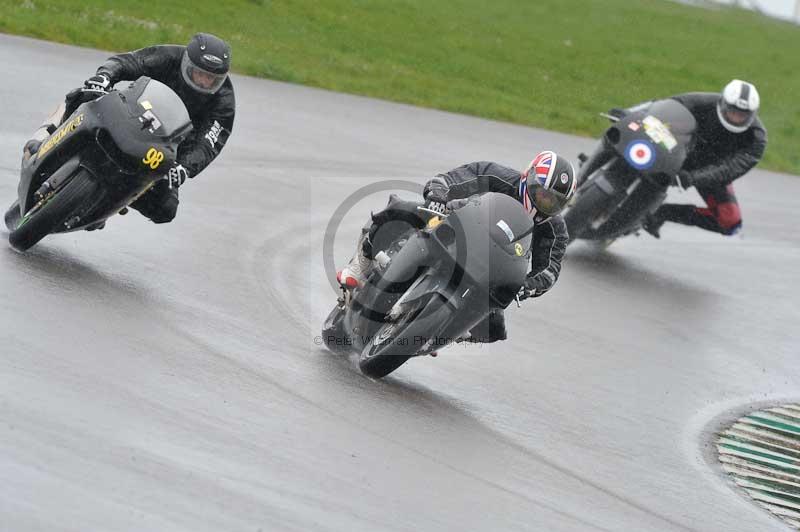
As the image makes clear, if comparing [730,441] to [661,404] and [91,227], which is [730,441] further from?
[91,227]

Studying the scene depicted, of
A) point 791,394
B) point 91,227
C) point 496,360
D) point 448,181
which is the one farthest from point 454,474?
point 791,394

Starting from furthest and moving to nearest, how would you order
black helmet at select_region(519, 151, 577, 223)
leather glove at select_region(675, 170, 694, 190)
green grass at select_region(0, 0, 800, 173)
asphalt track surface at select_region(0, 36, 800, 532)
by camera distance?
green grass at select_region(0, 0, 800, 173)
leather glove at select_region(675, 170, 694, 190)
black helmet at select_region(519, 151, 577, 223)
asphalt track surface at select_region(0, 36, 800, 532)

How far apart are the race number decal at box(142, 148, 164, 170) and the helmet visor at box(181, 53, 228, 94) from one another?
1.01 m

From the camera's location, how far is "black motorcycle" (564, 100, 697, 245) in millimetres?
13547

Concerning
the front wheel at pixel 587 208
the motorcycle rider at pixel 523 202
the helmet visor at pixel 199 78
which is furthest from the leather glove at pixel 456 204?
the front wheel at pixel 587 208

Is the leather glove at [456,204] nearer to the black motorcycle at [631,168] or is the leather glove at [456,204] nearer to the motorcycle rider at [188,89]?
the motorcycle rider at [188,89]

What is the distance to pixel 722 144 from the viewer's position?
14.2m

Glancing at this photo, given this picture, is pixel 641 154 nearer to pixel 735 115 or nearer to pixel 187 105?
pixel 735 115

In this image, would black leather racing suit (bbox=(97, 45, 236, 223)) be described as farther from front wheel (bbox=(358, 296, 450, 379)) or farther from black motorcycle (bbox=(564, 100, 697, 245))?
black motorcycle (bbox=(564, 100, 697, 245))

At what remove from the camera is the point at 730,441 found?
8.80 m

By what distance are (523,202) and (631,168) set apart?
5335 millimetres

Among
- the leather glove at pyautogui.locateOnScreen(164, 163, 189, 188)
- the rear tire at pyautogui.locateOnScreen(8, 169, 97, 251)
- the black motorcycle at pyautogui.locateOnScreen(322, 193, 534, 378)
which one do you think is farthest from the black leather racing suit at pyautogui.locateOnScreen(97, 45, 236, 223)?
the black motorcycle at pyautogui.locateOnScreen(322, 193, 534, 378)

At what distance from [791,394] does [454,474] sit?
185 inches

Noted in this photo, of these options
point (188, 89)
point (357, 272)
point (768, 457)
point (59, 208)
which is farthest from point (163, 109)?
point (768, 457)
